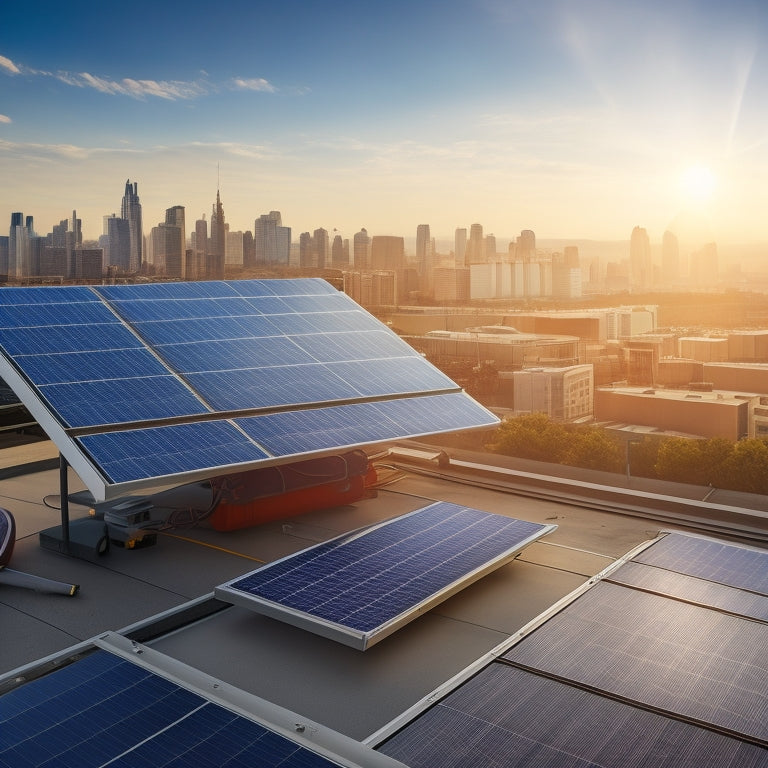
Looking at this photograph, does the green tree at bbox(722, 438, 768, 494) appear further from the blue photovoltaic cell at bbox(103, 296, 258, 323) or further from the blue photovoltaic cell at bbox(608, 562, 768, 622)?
the blue photovoltaic cell at bbox(608, 562, 768, 622)

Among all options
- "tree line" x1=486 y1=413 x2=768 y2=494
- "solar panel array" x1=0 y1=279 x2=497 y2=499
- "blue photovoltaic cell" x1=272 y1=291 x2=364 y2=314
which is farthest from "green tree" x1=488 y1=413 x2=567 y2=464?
"solar panel array" x1=0 y1=279 x2=497 y2=499

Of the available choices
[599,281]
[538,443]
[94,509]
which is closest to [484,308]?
[599,281]

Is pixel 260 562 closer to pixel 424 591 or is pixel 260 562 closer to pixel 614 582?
pixel 424 591

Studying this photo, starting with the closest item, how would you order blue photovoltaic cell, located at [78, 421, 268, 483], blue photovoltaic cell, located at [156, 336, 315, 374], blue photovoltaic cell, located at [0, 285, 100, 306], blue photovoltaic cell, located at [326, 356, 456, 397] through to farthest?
blue photovoltaic cell, located at [78, 421, 268, 483] < blue photovoltaic cell, located at [156, 336, 315, 374] < blue photovoltaic cell, located at [0, 285, 100, 306] < blue photovoltaic cell, located at [326, 356, 456, 397]

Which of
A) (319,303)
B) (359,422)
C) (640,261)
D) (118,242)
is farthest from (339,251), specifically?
(359,422)

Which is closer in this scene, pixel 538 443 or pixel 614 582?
pixel 614 582

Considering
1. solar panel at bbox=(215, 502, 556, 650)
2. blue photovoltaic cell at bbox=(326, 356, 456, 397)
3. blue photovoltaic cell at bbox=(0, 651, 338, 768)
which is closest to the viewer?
blue photovoltaic cell at bbox=(0, 651, 338, 768)
